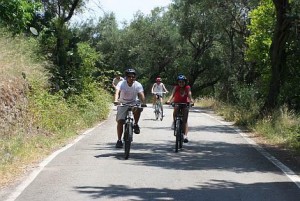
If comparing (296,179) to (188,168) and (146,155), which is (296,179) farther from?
(146,155)

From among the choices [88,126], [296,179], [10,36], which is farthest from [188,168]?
[10,36]

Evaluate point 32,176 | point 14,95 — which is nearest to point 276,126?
point 14,95

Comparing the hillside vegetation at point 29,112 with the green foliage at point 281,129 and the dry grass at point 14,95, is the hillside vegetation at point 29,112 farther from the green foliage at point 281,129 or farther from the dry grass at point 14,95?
the green foliage at point 281,129

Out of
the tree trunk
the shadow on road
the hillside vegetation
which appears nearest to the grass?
the tree trunk

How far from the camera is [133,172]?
374 inches

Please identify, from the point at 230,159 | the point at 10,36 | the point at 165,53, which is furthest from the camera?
the point at 165,53

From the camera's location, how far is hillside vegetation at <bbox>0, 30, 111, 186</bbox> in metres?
11.0

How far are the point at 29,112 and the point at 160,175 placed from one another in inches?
255

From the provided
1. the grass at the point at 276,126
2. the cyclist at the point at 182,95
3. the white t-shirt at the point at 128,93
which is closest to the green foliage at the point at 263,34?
the grass at the point at 276,126

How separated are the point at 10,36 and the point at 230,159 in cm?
1022

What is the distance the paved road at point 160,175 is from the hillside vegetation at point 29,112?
692 millimetres

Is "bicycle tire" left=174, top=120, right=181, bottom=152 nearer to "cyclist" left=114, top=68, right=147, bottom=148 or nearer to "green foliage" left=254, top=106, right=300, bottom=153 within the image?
"cyclist" left=114, top=68, right=147, bottom=148

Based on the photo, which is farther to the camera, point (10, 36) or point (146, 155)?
point (10, 36)

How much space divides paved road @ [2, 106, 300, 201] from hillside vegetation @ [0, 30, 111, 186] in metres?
0.69
